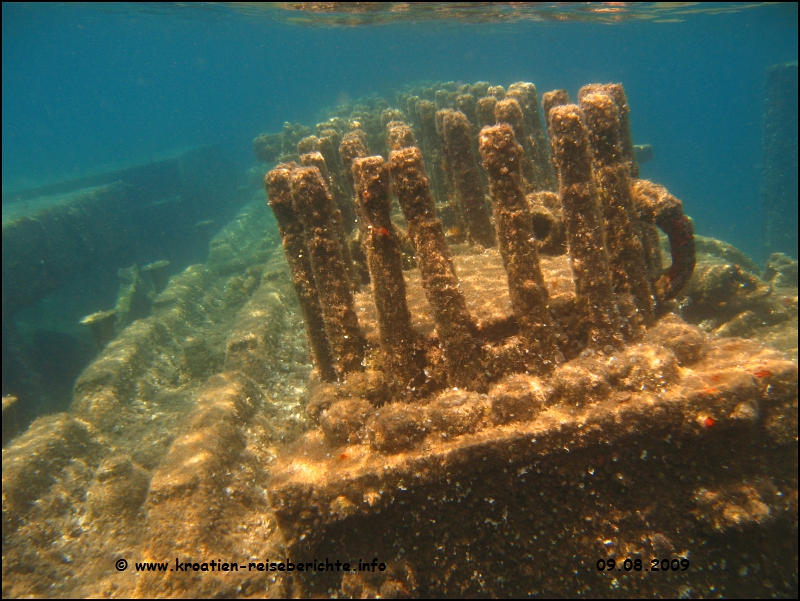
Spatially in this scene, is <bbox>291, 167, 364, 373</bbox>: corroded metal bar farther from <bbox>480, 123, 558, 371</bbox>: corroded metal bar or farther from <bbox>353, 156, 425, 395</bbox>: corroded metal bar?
<bbox>480, 123, 558, 371</bbox>: corroded metal bar

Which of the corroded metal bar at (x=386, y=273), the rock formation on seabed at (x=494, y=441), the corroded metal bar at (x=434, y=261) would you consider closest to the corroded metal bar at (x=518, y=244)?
the rock formation on seabed at (x=494, y=441)

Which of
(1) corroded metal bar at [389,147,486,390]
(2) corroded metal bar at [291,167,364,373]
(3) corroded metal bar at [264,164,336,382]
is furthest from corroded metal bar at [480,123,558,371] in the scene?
(3) corroded metal bar at [264,164,336,382]

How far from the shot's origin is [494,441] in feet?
11.7

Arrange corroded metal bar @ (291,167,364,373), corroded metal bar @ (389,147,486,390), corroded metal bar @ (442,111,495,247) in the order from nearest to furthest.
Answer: corroded metal bar @ (389,147,486,390)
corroded metal bar @ (291,167,364,373)
corroded metal bar @ (442,111,495,247)

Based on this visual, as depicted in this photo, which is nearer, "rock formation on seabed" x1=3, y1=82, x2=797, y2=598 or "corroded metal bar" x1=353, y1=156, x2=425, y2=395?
"rock formation on seabed" x1=3, y1=82, x2=797, y2=598

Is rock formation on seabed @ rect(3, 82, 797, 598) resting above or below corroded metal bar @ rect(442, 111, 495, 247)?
below

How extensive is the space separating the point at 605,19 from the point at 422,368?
133 ft

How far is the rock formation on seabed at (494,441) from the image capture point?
348cm

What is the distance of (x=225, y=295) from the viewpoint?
41.9ft

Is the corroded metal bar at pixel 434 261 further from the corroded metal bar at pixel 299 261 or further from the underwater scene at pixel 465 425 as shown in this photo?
the corroded metal bar at pixel 299 261

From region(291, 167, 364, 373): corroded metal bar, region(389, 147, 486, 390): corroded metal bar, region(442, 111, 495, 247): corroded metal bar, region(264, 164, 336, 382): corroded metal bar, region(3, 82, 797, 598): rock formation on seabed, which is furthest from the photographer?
region(442, 111, 495, 247): corroded metal bar

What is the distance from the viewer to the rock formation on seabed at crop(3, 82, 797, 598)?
137 inches

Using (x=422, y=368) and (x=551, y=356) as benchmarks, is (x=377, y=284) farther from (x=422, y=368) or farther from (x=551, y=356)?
(x=551, y=356)

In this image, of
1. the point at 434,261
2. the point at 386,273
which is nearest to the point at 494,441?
the point at 434,261
